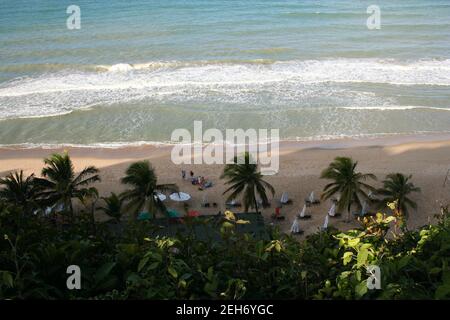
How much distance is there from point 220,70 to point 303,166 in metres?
18.5

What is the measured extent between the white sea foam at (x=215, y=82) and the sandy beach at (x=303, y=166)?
6442mm

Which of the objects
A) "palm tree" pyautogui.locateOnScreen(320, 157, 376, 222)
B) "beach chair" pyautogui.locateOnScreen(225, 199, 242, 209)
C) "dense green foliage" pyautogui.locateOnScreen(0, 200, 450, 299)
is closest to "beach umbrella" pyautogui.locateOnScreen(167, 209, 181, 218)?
"beach chair" pyautogui.locateOnScreen(225, 199, 242, 209)

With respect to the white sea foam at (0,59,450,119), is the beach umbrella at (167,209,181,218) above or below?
below

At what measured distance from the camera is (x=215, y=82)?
38.2 metres

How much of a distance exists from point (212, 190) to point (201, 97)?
14032 millimetres

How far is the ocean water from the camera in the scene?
31.0 metres

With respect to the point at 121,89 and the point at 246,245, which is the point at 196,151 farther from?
the point at 246,245

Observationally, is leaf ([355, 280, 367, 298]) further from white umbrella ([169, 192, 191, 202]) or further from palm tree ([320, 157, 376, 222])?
white umbrella ([169, 192, 191, 202])
